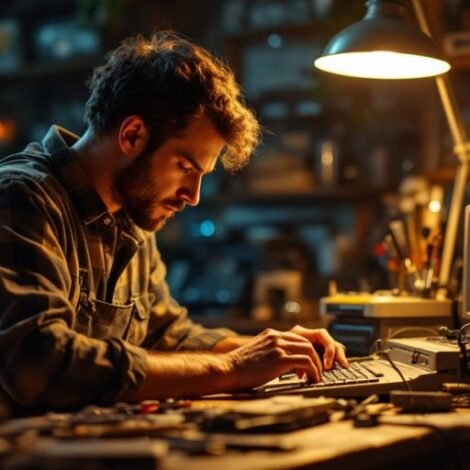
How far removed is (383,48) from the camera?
2020 millimetres

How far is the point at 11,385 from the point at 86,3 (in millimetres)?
2927

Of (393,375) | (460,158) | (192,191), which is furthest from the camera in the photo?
(460,158)

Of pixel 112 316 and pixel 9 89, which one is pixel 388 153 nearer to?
pixel 9 89

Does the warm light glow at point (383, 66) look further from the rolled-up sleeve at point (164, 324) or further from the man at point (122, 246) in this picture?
A: the rolled-up sleeve at point (164, 324)

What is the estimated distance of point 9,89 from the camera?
457cm

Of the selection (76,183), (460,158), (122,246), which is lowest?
(122,246)

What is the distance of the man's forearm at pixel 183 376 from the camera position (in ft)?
4.99

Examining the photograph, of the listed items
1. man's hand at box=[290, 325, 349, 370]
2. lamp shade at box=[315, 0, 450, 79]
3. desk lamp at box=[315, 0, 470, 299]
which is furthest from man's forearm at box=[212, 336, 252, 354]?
lamp shade at box=[315, 0, 450, 79]

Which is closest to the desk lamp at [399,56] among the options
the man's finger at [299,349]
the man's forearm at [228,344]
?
→ the man's forearm at [228,344]

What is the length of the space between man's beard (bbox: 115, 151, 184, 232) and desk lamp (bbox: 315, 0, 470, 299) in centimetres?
51

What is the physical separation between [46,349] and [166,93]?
0.65 m

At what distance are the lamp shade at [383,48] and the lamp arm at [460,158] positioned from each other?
0.10m

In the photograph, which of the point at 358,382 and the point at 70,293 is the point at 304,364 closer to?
the point at 358,382

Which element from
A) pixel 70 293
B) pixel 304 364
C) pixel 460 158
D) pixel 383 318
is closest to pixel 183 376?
pixel 304 364
